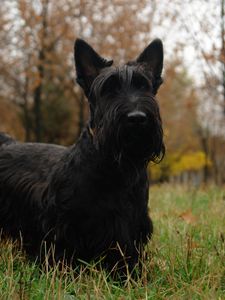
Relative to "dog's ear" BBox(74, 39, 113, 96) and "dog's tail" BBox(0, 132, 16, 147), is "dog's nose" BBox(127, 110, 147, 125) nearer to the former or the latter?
"dog's ear" BBox(74, 39, 113, 96)

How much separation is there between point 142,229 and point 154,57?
1299mm

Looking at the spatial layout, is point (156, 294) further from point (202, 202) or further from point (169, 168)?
point (169, 168)

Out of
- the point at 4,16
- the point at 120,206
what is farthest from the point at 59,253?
the point at 4,16

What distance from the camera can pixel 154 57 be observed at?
3.52 meters

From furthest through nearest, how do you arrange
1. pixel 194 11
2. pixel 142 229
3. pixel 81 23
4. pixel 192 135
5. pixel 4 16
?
pixel 192 135, pixel 81 23, pixel 4 16, pixel 194 11, pixel 142 229

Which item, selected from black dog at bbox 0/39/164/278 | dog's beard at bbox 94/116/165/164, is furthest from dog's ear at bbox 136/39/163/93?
dog's beard at bbox 94/116/165/164

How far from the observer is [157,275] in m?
3.13

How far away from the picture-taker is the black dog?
2.95 metres

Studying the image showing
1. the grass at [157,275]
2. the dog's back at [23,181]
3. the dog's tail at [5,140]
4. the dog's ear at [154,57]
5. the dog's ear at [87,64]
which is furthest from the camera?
the dog's tail at [5,140]

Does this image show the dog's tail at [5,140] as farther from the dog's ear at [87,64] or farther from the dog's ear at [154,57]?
the dog's ear at [154,57]

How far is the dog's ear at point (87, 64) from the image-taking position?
3414mm

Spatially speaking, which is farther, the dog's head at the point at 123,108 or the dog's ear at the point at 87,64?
the dog's ear at the point at 87,64

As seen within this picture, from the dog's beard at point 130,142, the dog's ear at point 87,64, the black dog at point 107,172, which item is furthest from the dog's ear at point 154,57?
the dog's beard at point 130,142

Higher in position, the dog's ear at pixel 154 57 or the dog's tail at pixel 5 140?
the dog's ear at pixel 154 57
